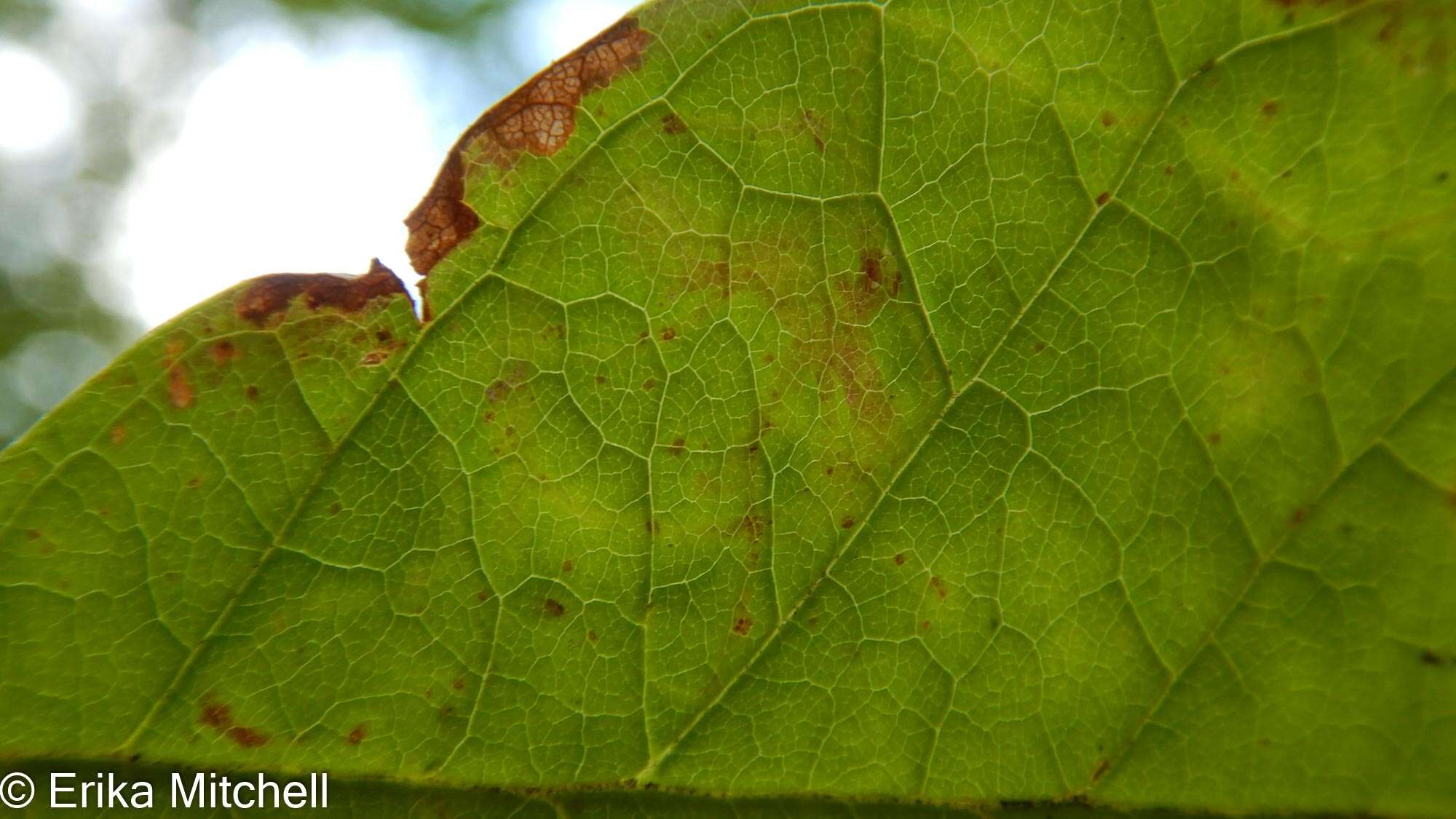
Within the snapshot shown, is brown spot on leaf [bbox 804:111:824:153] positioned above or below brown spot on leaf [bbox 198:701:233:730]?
above

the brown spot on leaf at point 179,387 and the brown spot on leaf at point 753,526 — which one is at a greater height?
the brown spot on leaf at point 179,387

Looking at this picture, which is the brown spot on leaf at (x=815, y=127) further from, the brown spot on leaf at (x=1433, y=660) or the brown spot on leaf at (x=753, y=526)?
the brown spot on leaf at (x=1433, y=660)

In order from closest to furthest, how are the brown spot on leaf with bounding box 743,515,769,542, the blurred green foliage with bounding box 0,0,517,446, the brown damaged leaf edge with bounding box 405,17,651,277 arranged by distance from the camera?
the brown damaged leaf edge with bounding box 405,17,651,277, the brown spot on leaf with bounding box 743,515,769,542, the blurred green foliage with bounding box 0,0,517,446

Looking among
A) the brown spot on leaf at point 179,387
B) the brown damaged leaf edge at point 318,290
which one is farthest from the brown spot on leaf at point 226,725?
the brown damaged leaf edge at point 318,290

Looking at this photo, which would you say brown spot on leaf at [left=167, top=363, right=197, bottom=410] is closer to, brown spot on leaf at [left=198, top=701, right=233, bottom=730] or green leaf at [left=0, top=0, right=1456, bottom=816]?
green leaf at [left=0, top=0, right=1456, bottom=816]

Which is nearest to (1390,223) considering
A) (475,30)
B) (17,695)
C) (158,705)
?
A: (158,705)

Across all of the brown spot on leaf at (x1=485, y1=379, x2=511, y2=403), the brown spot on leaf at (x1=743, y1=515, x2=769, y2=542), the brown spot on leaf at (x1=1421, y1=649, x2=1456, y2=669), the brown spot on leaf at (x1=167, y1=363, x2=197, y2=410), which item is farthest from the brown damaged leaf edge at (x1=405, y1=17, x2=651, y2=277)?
the brown spot on leaf at (x1=1421, y1=649, x2=1456, y2=669)

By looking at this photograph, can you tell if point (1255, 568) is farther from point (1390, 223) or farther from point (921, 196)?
point (921, 196)
